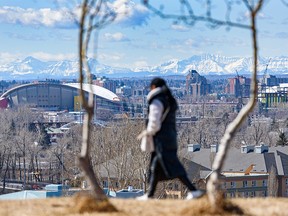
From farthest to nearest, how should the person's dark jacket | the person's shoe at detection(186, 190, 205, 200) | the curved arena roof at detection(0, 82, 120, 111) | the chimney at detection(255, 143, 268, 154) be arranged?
1. the curved arena roof at detection(0, 82, 120, 111)
2. the chimney at detection(255, 143, 268, 154)
3. the person's dark jacket
4. the person's shoe at detection(186, 190, 205, 200)

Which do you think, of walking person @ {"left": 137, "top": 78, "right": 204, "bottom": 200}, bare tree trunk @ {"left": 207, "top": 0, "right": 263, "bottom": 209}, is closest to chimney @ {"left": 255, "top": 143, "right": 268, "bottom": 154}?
walking person @ {"left": 137, "top": 78, "right": 204, "bottom": 200}

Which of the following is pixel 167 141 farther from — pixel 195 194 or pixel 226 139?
pixel 226 139

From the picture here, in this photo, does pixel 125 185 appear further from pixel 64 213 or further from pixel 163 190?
pixel 64 213

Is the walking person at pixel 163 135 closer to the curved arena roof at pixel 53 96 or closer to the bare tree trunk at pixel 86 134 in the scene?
the bare tree trunk at pixel 86 134

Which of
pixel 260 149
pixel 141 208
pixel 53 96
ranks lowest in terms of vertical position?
pixel 260 149

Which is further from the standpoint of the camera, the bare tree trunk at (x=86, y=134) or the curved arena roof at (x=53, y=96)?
the curved arena roof at (x=53, y=96)

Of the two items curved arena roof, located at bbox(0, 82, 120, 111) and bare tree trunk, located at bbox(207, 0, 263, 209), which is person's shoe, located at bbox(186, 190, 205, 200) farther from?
curved arena roof, located at bbox(0, 82, 120, 111)

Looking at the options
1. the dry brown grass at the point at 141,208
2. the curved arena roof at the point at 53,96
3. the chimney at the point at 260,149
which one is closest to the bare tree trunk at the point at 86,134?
the dry brown grass at the point at 141,208

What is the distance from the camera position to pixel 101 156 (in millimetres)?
51406

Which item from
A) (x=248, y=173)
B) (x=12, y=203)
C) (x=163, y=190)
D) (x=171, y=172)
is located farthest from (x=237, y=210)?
(x=248, y=173)

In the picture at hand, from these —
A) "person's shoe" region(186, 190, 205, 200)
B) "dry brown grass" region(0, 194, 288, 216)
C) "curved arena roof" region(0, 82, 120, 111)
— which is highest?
"curved arena roof" region(0, 82, 120, 111)

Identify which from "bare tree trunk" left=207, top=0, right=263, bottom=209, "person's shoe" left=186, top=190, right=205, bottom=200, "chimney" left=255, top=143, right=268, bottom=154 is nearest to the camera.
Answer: "bare tree trunk" left=207, top=0, right=263, bottom=209

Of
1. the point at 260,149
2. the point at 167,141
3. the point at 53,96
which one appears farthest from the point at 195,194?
the point at 53,96

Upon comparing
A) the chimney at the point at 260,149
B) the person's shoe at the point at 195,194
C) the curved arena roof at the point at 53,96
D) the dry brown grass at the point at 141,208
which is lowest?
the chimney at the point at 260,149
